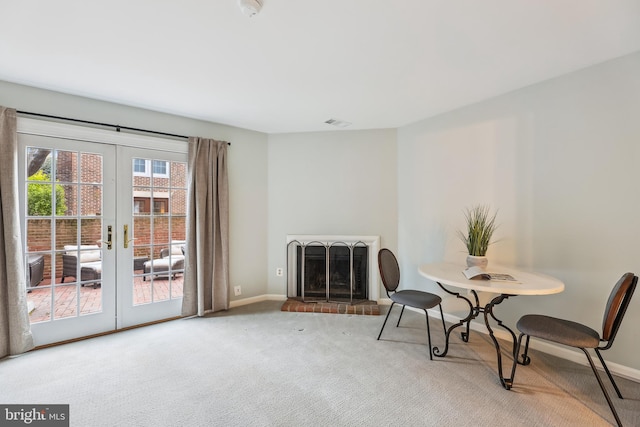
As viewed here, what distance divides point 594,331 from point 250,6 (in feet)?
9.39

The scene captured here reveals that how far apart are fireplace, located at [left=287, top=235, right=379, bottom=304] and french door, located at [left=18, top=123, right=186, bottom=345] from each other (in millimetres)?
A: 1485

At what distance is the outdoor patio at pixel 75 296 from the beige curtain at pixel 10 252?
0.16m

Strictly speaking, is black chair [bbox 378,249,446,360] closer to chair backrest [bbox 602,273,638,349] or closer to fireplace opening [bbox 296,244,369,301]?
fireplace opening [bbox 296,244,369,301]

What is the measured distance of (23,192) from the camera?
8.05 feet

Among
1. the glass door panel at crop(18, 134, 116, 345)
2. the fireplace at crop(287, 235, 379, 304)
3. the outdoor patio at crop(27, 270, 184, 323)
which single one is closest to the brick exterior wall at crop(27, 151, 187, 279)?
the glass door panel at crop(18, 134, 116, 345)

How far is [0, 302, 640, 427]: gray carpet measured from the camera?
5.48ft

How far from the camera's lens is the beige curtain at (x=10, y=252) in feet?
7.55

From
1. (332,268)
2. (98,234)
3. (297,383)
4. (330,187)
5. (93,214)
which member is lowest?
(297,383)

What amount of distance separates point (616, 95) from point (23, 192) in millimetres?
4970

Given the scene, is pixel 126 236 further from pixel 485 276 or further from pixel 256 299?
pixel 485 276

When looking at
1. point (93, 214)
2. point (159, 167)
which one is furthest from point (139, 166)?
point (93, 214)

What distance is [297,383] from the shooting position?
1.99 metres

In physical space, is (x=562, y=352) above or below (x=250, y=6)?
below

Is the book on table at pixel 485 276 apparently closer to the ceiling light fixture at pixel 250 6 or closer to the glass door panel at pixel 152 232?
the ceiling light fixture at pixel 250 6
